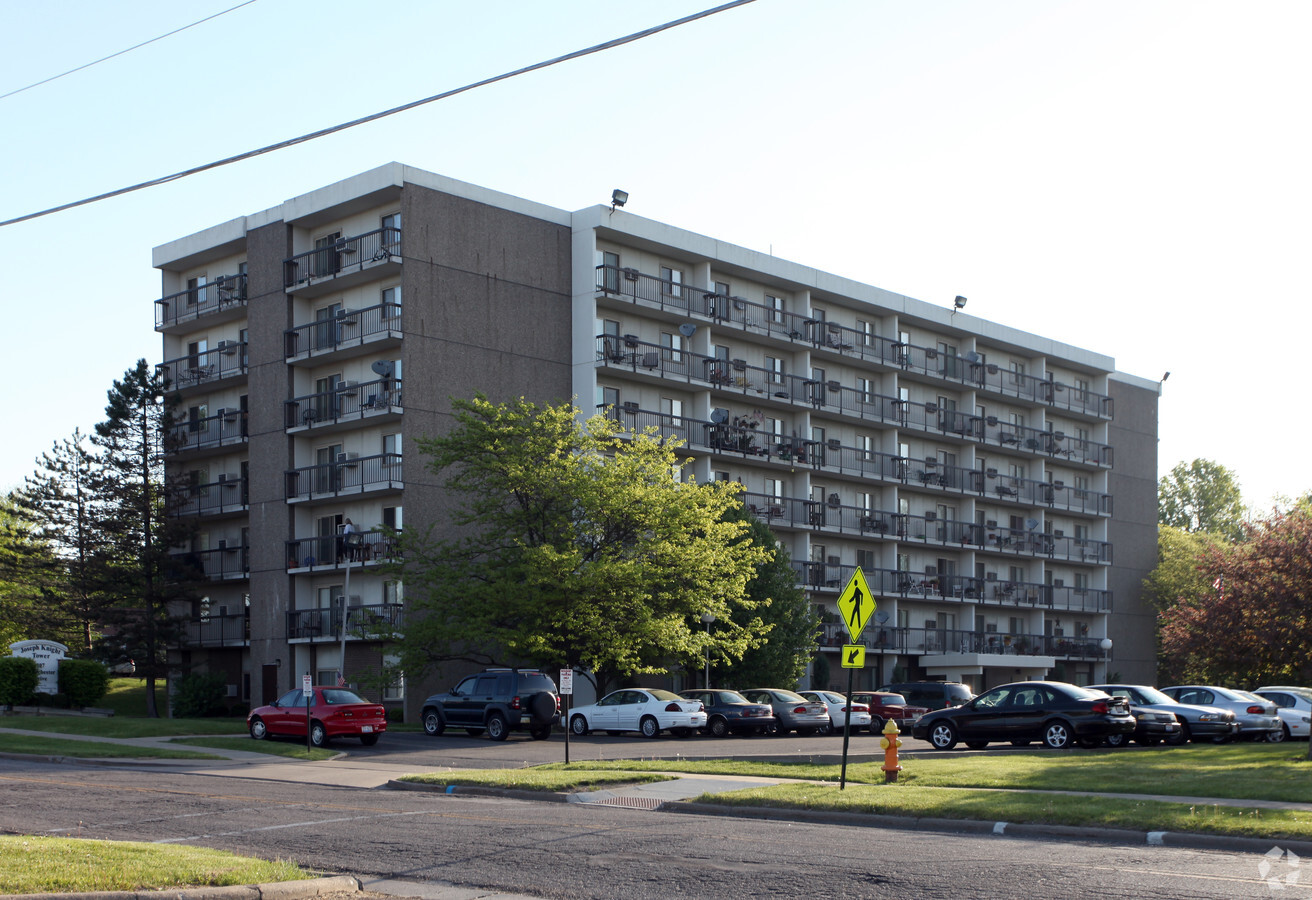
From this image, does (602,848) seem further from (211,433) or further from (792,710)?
(211,433)

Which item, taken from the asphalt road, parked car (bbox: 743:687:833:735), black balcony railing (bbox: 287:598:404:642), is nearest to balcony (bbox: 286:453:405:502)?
black balcony railing (bbox: 287:598:404:642)

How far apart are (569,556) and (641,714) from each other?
4780 millimetres

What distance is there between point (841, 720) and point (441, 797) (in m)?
23.0

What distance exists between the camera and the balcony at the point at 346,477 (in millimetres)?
44000

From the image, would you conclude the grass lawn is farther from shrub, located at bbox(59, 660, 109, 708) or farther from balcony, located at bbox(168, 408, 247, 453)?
balcony, located at bbox(168, 408, 247, 453)

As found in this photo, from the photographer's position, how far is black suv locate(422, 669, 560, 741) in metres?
33.9

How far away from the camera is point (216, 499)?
5106 centimetres

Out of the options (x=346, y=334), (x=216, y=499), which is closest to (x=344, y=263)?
(x=346, y=334)

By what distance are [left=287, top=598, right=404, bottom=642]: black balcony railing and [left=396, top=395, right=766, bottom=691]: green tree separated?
1039 millimetres

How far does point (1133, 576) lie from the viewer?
7456 centimetres

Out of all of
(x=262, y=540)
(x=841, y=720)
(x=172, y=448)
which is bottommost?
(x=841, y=720)

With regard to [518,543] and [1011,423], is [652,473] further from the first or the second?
[1011,423]

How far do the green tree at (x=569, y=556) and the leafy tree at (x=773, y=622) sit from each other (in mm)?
4844

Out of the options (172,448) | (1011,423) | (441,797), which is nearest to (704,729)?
(441,797)
